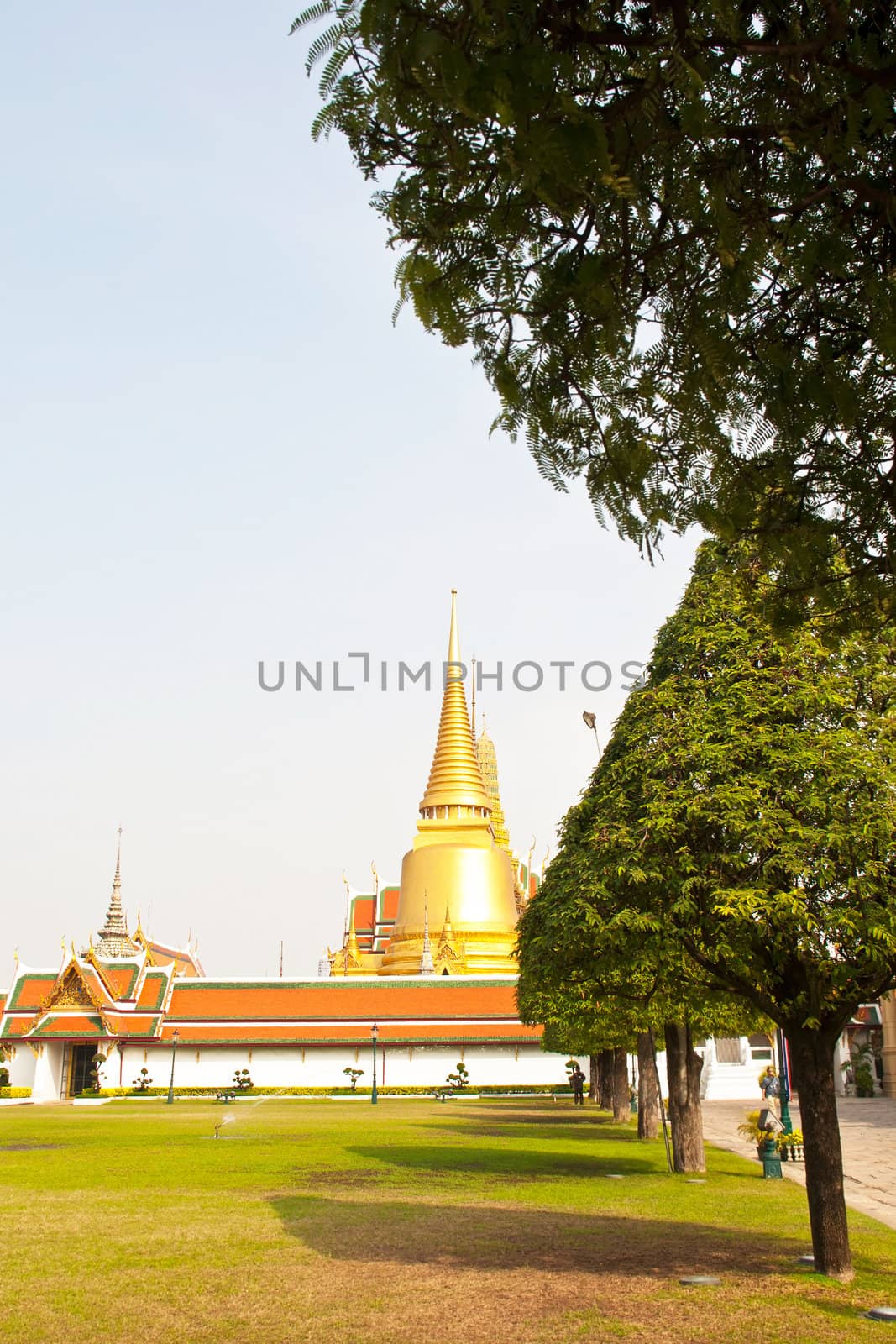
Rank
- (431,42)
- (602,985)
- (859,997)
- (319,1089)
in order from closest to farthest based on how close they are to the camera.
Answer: (431,42), (859,997), (602,985), (319,1089)

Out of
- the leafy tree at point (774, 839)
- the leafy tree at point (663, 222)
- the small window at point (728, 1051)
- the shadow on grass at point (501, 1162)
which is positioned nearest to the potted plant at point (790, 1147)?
the shadow on grass at point (501, 1162)

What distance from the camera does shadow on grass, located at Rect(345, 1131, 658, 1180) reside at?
1845 centimetres

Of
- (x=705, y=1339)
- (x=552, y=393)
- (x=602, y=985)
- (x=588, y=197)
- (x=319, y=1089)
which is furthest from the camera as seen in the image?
(x=319, y=1089)

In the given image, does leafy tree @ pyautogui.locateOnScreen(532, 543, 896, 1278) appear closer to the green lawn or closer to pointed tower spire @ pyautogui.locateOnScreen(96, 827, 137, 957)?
the green lawn

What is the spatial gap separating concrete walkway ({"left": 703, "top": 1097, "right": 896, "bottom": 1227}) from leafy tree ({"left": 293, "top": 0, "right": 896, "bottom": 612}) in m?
11.4

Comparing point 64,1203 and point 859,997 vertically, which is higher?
point 859,997

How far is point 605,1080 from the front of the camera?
3519 cm

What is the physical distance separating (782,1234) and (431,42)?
474 inches

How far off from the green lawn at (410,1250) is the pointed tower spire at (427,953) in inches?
1265

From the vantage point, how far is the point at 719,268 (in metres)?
5.02

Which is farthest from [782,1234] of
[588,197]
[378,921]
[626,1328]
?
[378,921]

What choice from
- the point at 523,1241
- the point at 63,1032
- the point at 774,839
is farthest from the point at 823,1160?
the point at 63,1032

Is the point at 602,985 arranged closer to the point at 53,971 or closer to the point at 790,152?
the point at 790,152

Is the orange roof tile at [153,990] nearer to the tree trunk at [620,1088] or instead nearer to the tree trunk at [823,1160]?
the tree trunk at [620,1088]
